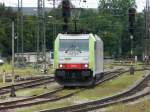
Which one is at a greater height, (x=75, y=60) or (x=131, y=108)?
(x=75, y=60)

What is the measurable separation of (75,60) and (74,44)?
3.18 feet

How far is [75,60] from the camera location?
3394 centimetres

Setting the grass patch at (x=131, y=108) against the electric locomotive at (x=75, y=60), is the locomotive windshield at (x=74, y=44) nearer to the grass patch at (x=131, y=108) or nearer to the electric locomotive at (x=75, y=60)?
the electric locomotive at (x=75, y=60)

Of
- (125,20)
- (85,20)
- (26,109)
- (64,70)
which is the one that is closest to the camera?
(26,109)

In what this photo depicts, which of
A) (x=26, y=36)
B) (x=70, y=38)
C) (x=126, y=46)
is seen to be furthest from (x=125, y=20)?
(x=70, y=38)

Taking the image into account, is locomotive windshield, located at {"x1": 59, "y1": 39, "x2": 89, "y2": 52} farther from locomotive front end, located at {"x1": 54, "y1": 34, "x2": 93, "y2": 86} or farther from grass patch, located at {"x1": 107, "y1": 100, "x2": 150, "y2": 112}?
grass patch, located at {"x1": 107, "y1": 100, "x2": 150, "y2": 112}

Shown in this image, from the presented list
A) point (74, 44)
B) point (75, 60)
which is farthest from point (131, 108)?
point (74, 44)

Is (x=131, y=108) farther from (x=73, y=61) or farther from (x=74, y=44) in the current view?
(x=74, y=44)

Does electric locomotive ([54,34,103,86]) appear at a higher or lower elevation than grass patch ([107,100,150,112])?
higher

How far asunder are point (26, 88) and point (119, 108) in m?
13.9

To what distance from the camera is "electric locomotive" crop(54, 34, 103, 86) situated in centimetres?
3391

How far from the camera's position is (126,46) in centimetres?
13475

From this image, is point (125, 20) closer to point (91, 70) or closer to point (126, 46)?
point (126, 46)

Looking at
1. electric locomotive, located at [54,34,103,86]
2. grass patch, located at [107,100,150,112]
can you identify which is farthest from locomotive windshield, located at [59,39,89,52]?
grass patch, located at [107,100,150,112]
